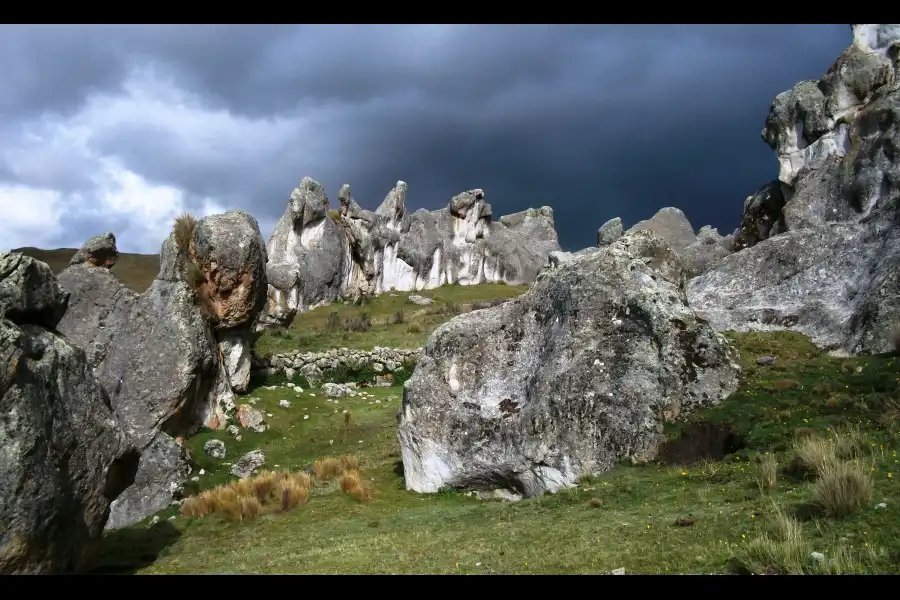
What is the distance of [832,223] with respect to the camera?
22.5 meters

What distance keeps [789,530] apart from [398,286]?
7728 centimetres

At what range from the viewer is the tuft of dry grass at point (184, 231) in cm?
2256

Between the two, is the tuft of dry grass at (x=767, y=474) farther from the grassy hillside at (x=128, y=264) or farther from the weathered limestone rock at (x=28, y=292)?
the grassy hillside at (x=128, y=264)

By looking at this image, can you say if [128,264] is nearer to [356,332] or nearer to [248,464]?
[356,332]

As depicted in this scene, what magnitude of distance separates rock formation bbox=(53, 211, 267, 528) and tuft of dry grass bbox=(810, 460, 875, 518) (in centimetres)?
1434

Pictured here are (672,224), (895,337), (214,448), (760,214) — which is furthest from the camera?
(672,224)

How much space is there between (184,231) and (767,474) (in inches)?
790

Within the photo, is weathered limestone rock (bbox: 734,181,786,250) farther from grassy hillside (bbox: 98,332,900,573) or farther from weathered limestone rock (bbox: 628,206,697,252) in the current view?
weathered limestone rock (bbox: 628,206,697,252)

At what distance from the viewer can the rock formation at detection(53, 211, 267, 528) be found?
17203 millimetres

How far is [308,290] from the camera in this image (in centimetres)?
6097

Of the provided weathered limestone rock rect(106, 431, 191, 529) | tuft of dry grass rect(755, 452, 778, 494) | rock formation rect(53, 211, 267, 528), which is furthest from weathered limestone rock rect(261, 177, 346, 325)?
tuft of dry grass rect(755, 452, 778, 494)

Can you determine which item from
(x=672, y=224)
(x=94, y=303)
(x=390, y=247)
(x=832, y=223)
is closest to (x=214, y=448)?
(x=94, y=303)
